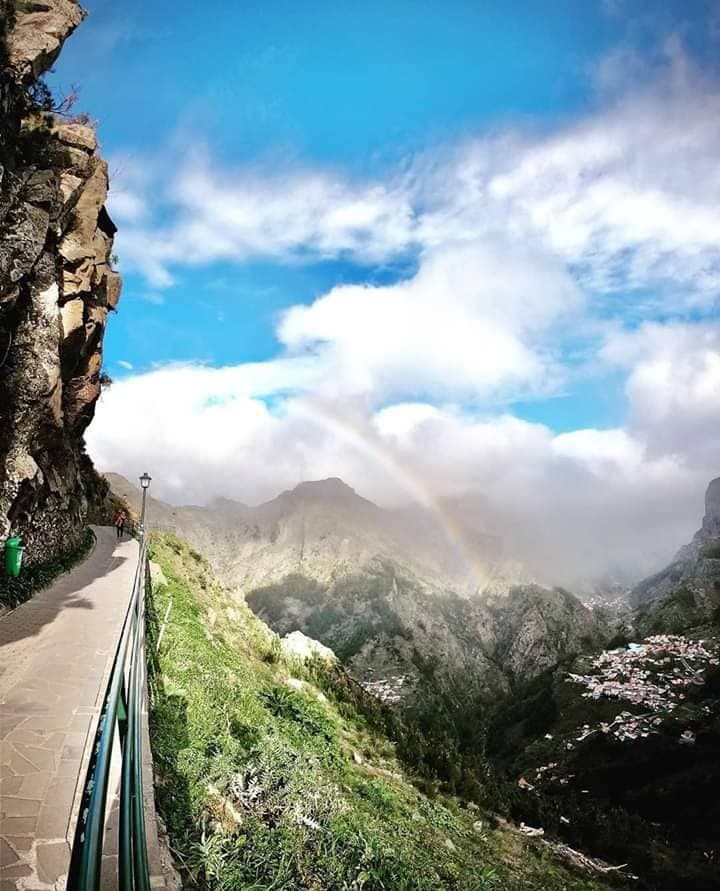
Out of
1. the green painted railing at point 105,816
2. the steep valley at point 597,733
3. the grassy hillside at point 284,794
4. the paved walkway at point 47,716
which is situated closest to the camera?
the green painted railing at point 105,816

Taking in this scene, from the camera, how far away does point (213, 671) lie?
1368 cm

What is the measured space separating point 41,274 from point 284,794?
1397 centimetres

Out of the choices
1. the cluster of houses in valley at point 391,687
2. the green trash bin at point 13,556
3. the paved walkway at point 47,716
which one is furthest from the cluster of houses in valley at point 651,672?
the green trash bin at point 13,556

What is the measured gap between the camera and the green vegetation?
13.0 meters

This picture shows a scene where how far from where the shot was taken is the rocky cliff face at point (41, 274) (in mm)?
13328

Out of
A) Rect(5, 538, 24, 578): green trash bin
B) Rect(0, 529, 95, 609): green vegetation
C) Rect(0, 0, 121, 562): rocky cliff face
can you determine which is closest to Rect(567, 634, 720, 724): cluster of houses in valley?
Rect(0, 529, 95, 609): green vegetation

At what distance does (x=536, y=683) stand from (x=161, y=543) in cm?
15744

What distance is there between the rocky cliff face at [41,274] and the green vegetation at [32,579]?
0.43 meters

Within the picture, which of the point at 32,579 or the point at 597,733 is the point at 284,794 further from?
the point at 597,733

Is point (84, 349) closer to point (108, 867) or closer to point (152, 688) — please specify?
point (152, 688)

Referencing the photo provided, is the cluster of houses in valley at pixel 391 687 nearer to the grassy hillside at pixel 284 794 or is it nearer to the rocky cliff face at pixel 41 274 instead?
the grassy hillside at pixel 284 794

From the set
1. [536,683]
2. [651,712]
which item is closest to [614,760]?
[651,712]

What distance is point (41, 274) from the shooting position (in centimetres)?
1509

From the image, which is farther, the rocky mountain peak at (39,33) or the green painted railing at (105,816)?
the rocky mountain peak at (39,33)
